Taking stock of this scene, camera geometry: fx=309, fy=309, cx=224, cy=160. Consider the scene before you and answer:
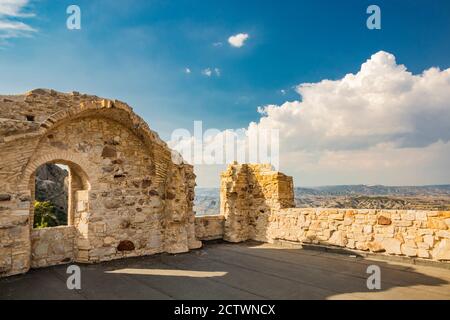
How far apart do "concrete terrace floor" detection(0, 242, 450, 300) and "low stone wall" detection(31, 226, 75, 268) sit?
0.27 metres

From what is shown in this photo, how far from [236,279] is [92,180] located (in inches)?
160

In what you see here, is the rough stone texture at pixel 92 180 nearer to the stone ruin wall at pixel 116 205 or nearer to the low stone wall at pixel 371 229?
the stone ruin wall at pixel 116 205

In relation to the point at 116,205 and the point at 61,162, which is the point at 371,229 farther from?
the point at 61,162

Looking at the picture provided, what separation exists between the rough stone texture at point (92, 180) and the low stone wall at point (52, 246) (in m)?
0.02

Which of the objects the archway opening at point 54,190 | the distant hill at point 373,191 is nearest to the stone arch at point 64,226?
the archway opening at point 54,190

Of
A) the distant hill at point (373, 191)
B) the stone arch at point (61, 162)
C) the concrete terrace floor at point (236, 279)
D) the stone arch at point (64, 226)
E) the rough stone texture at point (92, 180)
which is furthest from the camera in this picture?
the distant hill at point (373, 191)

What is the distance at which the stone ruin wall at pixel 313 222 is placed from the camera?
609 centimetres

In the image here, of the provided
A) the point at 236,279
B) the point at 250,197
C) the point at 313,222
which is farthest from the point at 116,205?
the point at 313,222

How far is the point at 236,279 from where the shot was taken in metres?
5.49

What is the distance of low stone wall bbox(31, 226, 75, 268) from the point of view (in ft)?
21.0

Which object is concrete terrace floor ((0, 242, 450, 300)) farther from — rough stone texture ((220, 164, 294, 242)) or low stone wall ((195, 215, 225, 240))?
rough stone texture ((220, 164, 294, 242))

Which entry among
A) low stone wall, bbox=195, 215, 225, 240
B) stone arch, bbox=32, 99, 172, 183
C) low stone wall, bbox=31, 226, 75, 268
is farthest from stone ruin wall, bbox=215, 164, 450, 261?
low stone wall, bbox=31, 226, 75, 268
